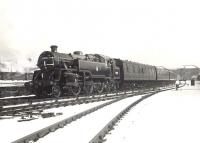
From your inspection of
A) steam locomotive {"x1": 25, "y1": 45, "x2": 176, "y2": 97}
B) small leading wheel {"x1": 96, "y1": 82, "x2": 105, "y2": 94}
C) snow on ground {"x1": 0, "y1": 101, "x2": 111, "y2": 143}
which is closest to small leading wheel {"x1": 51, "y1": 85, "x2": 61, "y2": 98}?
steam locomotive {"x1": 25, "y1": 45, "x2": 176, "y2": 97}

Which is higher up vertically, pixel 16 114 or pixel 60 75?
pixel 60 75

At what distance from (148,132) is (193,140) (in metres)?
1.31

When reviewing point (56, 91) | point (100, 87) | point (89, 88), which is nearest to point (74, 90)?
point (56, 91)

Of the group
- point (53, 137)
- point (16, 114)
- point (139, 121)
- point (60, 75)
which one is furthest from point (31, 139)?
point (60, 75)

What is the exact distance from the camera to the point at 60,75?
65.6 feet

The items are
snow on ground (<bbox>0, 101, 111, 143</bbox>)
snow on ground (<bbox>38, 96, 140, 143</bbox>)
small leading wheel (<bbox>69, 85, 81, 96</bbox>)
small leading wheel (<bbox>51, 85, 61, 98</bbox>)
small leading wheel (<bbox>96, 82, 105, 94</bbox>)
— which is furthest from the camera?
small leading wheel (<bbox>96, 82, 105, 94</bbox>)

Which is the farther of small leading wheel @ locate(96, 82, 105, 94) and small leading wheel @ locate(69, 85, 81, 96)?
small leading wheel @ locate(96, 82, 105, 94)

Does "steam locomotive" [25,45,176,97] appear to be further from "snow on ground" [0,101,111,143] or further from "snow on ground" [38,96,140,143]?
"snow on ground" [38,96,140,143]

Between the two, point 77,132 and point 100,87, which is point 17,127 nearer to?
point 77,132

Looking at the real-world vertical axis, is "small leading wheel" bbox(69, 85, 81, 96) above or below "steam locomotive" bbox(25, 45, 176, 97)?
below

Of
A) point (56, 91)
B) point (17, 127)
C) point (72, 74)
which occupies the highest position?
point (72, 74)

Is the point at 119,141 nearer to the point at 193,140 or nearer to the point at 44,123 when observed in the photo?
the point at 193,140

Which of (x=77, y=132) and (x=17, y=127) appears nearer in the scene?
(x=77, y=132)

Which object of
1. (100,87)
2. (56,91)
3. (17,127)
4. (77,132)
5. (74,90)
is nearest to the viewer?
(77,132)
